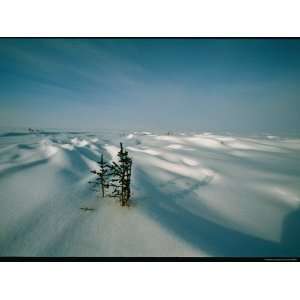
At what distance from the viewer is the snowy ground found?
1485 millimetres

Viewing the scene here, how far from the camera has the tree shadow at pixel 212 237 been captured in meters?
1.50

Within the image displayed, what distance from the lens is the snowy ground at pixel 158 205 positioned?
1485 mm

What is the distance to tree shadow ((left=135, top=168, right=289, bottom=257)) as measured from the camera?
150cm

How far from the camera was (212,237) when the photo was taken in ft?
5.05

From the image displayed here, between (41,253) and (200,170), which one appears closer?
(41,253)

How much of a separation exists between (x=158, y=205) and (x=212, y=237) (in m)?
0.60

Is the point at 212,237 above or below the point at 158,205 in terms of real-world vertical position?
below

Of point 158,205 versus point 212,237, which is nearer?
point 212,237

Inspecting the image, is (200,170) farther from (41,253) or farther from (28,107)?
(28,107)
